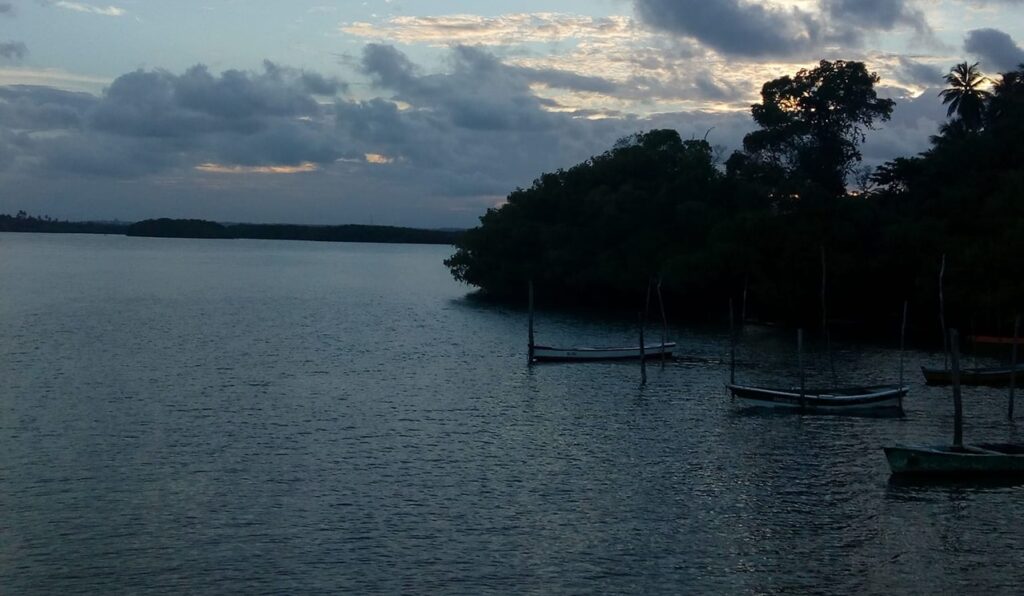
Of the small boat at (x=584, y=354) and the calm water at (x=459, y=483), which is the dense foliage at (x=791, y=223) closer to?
the calm water at (x=459, y=483)

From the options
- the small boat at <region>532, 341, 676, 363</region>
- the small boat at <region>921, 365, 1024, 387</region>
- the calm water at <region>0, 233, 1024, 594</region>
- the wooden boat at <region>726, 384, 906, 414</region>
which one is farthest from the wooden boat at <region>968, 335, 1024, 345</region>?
the wooden boat at <region>726, 384, 906, 414</region>

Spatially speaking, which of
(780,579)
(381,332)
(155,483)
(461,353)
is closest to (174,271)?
(381,332)

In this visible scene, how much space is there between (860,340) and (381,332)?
33152mm

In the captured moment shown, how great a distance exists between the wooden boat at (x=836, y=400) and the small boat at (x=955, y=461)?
10.7 m

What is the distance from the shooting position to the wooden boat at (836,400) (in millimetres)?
41844

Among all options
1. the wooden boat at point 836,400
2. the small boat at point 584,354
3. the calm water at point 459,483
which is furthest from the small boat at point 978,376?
the small boat at point 584,354

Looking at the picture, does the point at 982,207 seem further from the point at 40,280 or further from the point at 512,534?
the point at 40,280

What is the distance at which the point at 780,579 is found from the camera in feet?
75.0

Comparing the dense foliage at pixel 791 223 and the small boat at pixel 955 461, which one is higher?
the dense foliage at pixel 791 223

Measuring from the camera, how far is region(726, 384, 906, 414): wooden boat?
41844mm

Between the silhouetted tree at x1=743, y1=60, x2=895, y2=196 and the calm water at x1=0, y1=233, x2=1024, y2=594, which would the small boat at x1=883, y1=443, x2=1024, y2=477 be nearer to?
the calm water at x1=0, y1=233, x2=1024, y2=594

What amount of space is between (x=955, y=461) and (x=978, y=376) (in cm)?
2127

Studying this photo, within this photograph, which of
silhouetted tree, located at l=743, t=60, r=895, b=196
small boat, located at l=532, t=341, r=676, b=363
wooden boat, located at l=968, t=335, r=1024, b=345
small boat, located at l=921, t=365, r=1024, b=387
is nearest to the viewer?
small boat, located at l=921, t=365, r=1024, b=387

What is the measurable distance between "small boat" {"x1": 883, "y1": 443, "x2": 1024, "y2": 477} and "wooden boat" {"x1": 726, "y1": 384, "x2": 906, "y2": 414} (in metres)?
10.7
